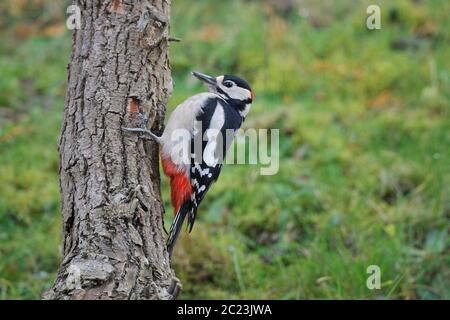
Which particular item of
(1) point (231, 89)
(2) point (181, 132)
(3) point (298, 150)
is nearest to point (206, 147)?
(2) point (181, 132)

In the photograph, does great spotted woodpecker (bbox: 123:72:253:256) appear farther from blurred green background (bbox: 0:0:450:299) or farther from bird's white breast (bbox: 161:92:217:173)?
blurred green background (bbox: 0:0:450:299)

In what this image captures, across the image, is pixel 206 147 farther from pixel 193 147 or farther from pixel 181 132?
pixel 181 132

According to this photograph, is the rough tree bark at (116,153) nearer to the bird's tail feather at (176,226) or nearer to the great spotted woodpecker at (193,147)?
the great spotted woodpecker at (193,147)

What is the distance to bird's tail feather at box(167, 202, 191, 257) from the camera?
374 cm

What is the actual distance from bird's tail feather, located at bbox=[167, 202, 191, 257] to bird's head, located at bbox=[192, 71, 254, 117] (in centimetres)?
94

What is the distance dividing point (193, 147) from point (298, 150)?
230 centimetres

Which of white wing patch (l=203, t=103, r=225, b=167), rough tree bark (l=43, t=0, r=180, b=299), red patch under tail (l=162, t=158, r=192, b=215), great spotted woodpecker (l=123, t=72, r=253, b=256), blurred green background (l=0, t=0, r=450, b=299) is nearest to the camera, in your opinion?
rough tree bark (l=43, t=0, r=180, b=299)

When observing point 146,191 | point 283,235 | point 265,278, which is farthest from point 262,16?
point 146,191

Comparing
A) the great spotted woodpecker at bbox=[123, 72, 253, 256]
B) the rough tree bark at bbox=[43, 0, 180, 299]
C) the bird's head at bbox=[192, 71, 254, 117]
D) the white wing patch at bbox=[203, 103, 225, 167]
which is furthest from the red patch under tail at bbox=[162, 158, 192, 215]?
the bird's head at bbox=[192, 71, 254, 117]

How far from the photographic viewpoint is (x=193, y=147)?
413 cm

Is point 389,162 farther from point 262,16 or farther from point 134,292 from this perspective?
point 134,292

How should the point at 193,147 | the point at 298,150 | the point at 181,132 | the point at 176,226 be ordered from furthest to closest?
1. the point at 298,150
2. the point at 193,147
3. the point at 181,132
4. the point at 176,226

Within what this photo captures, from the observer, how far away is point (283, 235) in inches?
207

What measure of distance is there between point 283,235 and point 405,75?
2.80m
